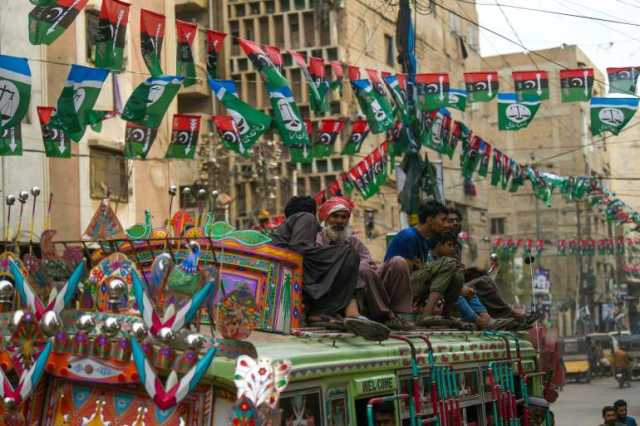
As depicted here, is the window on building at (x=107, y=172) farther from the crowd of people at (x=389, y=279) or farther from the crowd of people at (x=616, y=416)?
the crowd of people at (x=389, y=279)

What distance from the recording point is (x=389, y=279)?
888cm

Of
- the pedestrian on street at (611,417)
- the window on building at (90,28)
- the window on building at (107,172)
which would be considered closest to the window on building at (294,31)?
the window on building at (90,28)

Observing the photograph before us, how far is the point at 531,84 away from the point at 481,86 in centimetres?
81

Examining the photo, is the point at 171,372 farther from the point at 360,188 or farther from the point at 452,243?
the point at 360,188

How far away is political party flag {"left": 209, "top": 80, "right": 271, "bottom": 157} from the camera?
15.0 metres

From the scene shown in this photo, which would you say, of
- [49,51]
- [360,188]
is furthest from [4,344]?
[49,51]

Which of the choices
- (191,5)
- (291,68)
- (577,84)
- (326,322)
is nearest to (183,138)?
(577,84)

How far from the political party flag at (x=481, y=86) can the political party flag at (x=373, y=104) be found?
224cm

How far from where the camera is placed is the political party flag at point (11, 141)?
1379cm

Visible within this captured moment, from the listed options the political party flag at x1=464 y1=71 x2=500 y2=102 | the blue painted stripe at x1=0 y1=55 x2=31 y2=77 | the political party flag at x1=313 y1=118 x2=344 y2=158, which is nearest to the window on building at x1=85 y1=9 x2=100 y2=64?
the political party flag at x1=313 y1=118 x2=344 y2=158

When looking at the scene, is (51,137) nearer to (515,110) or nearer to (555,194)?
(515,110)

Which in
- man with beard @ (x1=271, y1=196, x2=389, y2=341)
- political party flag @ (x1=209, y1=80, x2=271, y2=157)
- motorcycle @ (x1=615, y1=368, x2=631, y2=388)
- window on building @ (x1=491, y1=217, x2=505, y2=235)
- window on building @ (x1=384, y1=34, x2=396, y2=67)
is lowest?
motorcycle @ (x1=615, y1=368, x2=631, y2=388)

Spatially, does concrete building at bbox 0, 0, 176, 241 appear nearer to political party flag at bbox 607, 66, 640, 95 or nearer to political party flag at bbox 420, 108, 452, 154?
political party flag at bbox 420, 108, 452, 154

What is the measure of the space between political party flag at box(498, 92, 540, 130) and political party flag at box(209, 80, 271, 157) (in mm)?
4383
